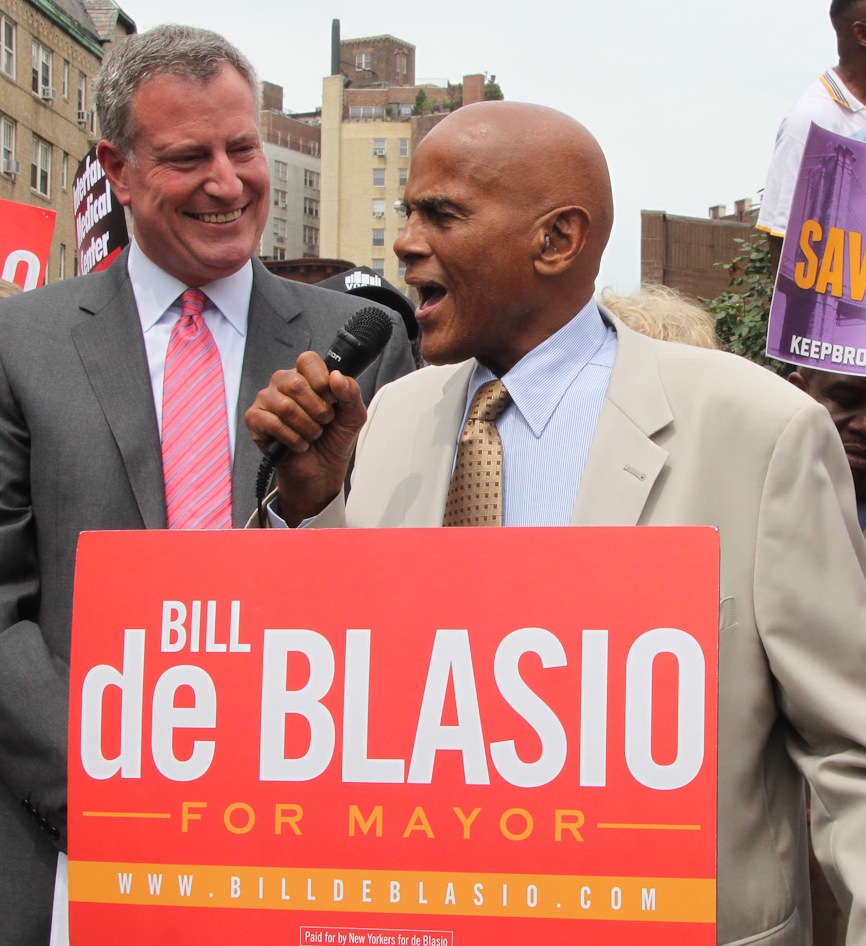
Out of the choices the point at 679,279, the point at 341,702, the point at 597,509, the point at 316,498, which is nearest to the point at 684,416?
the point at 597,509

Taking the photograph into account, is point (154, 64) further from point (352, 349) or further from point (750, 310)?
point (750, 310)

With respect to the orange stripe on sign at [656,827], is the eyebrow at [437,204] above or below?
above

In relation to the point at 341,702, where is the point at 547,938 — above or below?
below

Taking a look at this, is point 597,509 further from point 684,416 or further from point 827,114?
point 827,114

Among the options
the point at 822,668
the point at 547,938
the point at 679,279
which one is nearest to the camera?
the point at 547,938

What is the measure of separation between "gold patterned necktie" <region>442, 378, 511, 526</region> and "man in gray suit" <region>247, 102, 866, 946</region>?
0.02 meters

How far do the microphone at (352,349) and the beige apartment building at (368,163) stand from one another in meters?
88.2

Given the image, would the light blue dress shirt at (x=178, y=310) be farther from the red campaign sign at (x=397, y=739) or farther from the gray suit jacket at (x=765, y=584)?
the red campaign sign at (x=397, y=739)

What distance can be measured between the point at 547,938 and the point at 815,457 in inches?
32.7

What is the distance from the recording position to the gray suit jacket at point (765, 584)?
77.7 inches

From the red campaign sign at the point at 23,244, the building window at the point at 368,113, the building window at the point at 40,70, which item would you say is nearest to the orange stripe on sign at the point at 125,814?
the red campaign sign at the point at 23,244

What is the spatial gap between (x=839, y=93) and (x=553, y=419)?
243 cm

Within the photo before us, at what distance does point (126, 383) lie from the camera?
107 inches

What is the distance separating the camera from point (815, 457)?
81.3 inches
